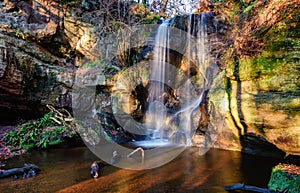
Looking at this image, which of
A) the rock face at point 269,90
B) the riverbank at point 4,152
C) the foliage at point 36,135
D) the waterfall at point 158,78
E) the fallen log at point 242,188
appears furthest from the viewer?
the waterfall at point 158,78

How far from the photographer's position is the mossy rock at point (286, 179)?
13.0 ft

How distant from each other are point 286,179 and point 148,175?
322cm

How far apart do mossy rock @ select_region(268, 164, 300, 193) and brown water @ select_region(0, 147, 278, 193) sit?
0.45 meters

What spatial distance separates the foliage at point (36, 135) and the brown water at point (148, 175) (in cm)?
117

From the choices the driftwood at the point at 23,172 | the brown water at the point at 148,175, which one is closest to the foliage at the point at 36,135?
the brown water at the point at 148,175

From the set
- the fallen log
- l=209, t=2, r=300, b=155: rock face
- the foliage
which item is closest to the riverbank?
the foliage

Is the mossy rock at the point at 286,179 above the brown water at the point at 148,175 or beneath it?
above

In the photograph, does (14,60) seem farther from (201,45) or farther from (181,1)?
(181,1)

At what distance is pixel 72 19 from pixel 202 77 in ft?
27.8

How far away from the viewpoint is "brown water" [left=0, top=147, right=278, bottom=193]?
192 inches

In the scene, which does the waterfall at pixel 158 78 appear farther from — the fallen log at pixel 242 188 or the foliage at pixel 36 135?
the fallen log at pixel 242 188

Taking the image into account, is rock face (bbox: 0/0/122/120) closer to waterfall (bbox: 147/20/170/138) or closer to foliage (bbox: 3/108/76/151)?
foliage (bbox: 3/108/76/151)

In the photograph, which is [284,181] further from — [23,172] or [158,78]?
[158,78]

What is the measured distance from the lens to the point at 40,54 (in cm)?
1102
